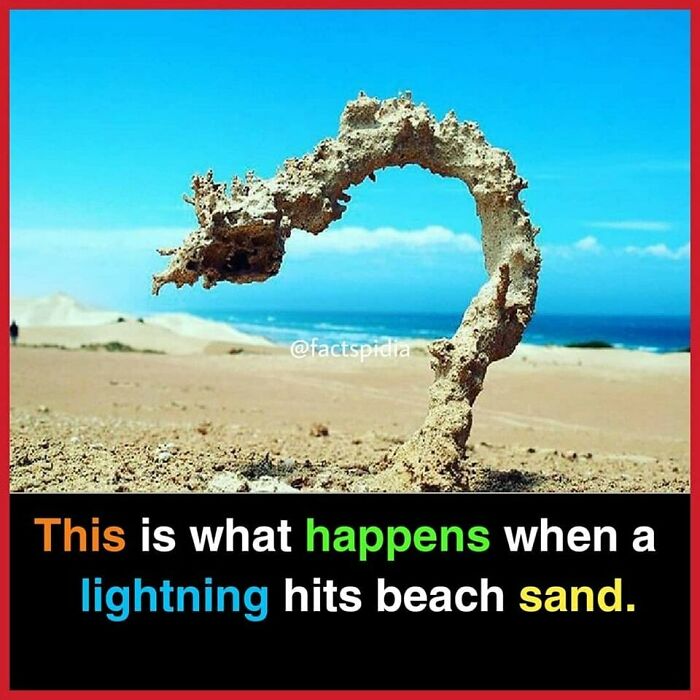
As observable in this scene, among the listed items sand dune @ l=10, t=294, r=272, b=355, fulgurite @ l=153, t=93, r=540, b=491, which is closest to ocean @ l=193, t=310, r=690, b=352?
sand dune @ l=10, t=294, r=272, b=355

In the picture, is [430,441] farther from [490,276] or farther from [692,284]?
[692,284]

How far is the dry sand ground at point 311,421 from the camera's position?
9078 mm

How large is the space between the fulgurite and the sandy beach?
514 millimetres

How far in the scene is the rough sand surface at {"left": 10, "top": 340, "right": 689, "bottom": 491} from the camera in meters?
9.06

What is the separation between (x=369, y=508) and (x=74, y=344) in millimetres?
37049

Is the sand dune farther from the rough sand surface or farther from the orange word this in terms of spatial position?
the orange word this

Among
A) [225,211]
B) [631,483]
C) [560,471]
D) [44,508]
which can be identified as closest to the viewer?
[44,508]

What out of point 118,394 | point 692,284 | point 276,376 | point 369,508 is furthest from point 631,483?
point 276,376

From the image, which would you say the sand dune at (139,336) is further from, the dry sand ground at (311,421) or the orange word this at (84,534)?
the orange word this at (84,534)

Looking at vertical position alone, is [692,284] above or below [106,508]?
above

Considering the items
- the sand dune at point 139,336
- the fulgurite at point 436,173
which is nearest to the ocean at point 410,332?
the sand dune at point 139,336

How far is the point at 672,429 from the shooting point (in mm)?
17234

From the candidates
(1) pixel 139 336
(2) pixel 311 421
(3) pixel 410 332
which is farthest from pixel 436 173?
(3) pixel 410 332

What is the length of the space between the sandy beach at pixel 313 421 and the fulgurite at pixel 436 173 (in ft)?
1.69
